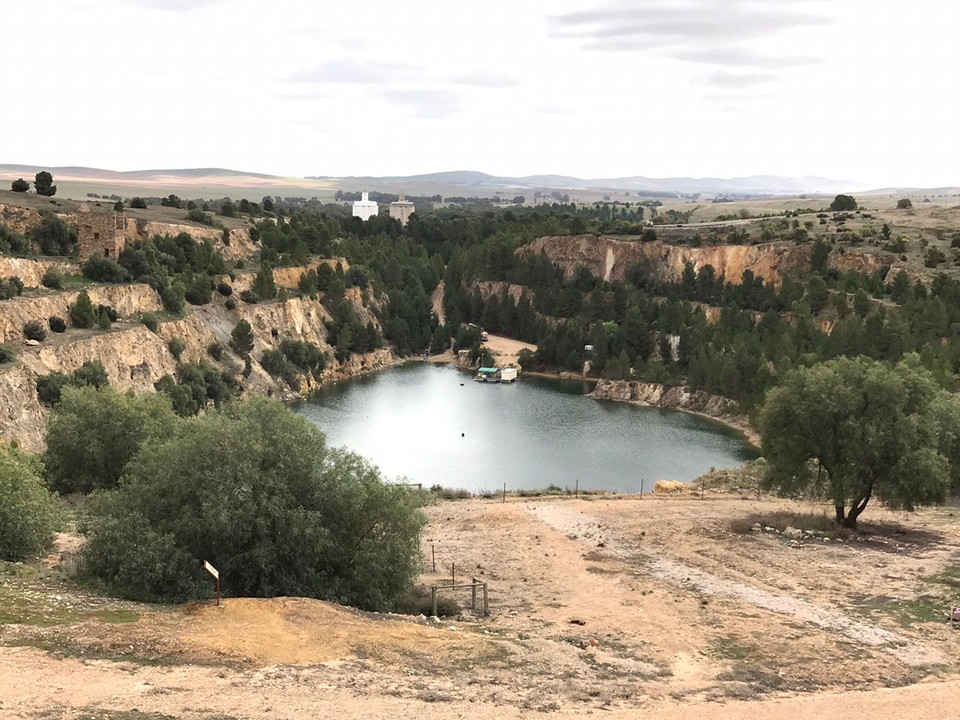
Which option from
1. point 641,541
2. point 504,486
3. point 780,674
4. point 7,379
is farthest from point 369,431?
point 780,674

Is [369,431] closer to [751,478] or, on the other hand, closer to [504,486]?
[504,486]

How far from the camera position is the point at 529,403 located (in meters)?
71.6

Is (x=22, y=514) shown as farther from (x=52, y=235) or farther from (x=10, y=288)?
(x=52, y=235)

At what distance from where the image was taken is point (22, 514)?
22.3m

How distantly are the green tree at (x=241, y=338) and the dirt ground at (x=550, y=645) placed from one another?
1681 inches

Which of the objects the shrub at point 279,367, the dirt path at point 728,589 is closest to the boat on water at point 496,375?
the shrub at point 279,367

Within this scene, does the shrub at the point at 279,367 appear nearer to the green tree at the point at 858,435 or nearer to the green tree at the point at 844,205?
the green tree at the point at 858,435

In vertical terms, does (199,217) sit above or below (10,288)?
above

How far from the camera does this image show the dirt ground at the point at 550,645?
15938mm

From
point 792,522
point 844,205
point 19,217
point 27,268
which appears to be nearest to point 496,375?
point 19,217

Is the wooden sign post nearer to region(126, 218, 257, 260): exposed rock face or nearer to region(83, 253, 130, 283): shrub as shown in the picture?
region(83, 253, 130, 283): shrub

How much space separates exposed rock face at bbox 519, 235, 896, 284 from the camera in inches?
3194

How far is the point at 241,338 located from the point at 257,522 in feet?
161

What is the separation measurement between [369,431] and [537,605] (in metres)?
36.4
